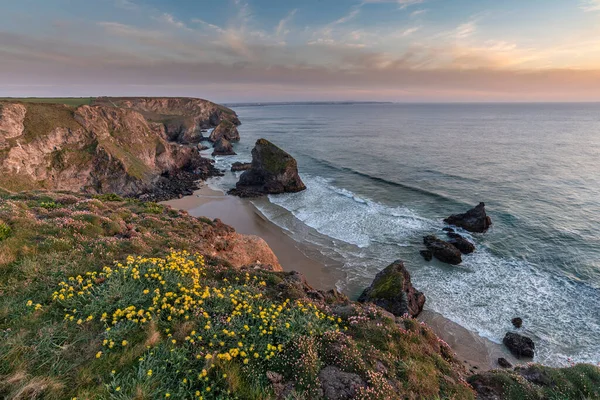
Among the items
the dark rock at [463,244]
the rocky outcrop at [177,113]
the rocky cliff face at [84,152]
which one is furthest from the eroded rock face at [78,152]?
the dark rock at [463,244]

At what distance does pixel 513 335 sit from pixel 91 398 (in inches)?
914

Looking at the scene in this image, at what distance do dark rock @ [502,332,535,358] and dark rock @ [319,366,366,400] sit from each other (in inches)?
666

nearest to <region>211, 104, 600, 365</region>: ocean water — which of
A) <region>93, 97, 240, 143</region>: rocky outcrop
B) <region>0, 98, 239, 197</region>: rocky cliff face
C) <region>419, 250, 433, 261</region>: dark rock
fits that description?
<region>419, 250, 433, 261</region>: dark rock

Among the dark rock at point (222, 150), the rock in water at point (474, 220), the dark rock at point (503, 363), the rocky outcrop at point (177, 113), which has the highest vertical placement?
the rocky outcrop at point (177, 113)

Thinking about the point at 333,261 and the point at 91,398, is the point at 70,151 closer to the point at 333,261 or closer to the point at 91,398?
the point at 333,261

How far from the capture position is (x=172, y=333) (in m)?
7.89

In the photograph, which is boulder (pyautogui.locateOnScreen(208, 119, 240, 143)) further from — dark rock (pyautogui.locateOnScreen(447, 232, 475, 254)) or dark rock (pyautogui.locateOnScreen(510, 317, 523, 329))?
dark rock (pyautogui.locateOnScreen(510, 317, 523, 329))

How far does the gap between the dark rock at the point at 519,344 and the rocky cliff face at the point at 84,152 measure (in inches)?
1876

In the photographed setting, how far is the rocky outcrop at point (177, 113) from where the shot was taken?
108m

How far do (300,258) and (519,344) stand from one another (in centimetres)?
1769

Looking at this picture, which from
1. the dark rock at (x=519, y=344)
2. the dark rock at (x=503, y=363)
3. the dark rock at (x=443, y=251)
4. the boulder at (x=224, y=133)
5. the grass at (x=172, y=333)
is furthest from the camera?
the boulder at (x=224, y=133)

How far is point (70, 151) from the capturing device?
147ft

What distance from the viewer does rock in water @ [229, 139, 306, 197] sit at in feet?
161

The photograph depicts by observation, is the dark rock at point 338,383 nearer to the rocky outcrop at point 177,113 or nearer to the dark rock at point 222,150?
the dark rock at point 222,150
